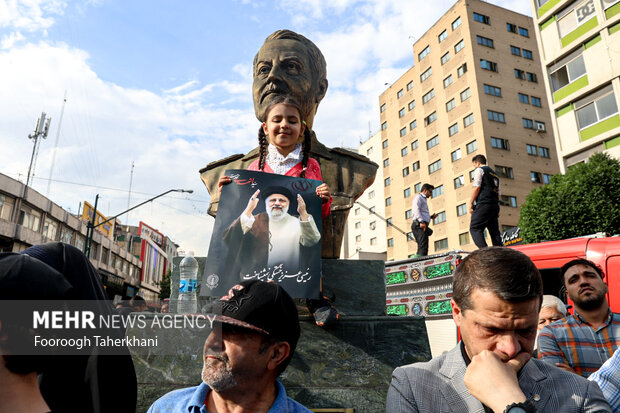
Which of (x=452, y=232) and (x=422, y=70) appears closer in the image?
(x=452, y=232)

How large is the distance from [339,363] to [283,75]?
3.21 m

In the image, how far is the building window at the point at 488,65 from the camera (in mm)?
36219

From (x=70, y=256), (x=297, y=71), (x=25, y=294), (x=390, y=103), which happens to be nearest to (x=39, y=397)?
(x=25, y=294)

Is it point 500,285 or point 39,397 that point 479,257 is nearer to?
point 500,285

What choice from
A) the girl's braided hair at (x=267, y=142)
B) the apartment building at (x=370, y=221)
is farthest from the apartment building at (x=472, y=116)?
the girl's braided hair at (x=267, y=142)

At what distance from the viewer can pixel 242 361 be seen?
2039 mm

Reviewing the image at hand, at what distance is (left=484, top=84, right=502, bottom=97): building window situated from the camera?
35.7 meters

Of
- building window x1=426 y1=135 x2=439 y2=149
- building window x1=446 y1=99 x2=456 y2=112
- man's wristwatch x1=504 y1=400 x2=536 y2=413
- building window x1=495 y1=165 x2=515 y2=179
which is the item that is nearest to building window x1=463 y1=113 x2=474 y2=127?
building window x1=446 y1=99 x2=456 y2=112

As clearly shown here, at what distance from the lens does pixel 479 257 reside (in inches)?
72.6

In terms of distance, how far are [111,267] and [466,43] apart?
1678 inches

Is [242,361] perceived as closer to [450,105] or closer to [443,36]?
[450,105]

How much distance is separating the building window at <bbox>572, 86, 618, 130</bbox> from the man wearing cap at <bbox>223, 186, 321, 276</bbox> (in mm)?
24192

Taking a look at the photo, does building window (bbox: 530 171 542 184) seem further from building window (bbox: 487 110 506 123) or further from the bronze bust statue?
the bronze bust statue

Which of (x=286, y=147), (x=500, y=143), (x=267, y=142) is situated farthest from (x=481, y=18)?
(x=286, y=147)
